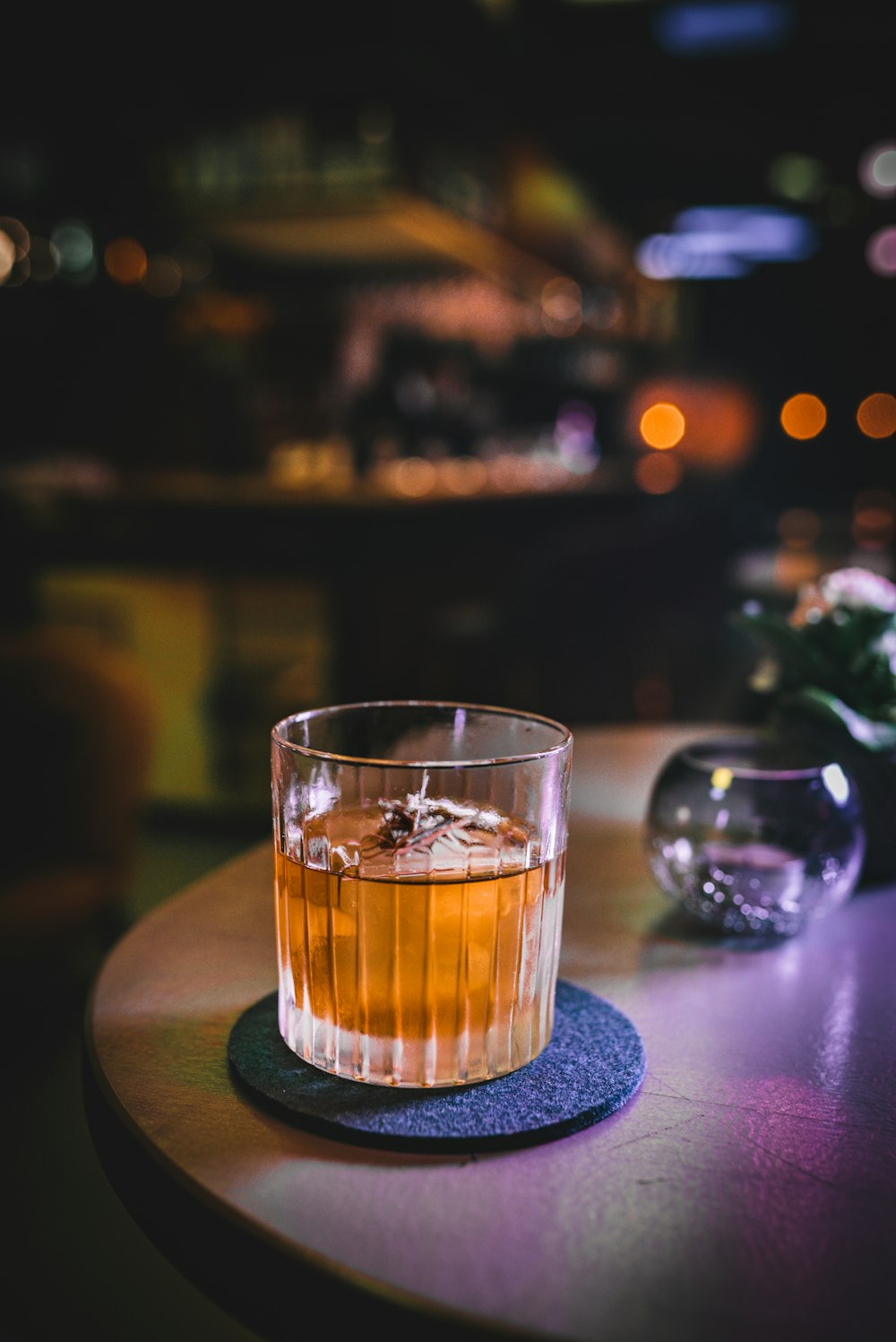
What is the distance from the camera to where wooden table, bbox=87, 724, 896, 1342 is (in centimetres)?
44

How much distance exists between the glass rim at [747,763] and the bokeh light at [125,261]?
17.3ft

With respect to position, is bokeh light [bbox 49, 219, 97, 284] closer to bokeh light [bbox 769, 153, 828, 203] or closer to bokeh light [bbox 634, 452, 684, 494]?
bokeh light [bbox 634, 452, 684, 494]

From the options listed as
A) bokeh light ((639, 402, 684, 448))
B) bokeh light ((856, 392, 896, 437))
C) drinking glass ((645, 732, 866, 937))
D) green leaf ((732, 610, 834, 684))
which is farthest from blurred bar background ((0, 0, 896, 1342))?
bokeh light ((856, 392, 896, 437))

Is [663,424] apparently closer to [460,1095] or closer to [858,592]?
[858,592]

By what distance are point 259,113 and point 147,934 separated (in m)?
4.59

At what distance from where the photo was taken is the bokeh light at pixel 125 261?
220 inches

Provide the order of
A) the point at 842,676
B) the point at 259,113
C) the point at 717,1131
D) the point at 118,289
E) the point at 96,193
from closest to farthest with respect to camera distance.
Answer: the point at 717,1131, the point at 842,676, the point at 259,113, the point at 96,193, the point at 118,289

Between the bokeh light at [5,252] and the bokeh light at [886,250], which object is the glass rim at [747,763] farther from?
the bokeh light at [886,250]

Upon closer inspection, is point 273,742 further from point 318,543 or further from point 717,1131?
point 318,543

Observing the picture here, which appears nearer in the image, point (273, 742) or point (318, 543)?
point (273, 742)

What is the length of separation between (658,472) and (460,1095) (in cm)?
840

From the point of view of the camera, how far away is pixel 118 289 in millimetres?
5941

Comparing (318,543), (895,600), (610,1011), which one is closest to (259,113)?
(318,543)

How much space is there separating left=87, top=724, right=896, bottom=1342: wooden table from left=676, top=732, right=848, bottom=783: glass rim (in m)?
0.13
